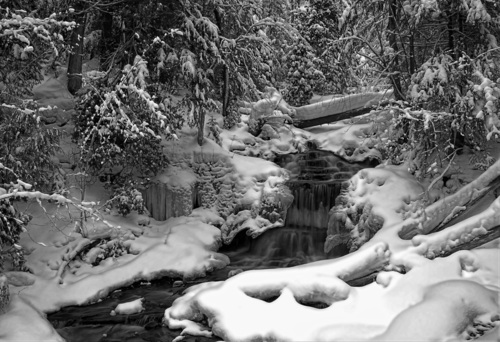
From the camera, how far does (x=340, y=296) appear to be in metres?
5.25

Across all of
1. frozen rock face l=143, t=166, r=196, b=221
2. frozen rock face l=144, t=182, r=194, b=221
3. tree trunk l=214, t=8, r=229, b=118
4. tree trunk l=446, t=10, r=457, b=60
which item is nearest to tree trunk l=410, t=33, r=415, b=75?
tree trunk l=446, t=10, r=457, b=60

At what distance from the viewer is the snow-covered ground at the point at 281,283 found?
14.0 feet

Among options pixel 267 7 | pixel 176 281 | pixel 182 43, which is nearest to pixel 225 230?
pixel 176 281

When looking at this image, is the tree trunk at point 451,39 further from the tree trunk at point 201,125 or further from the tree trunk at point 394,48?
the tree trunk at point 201,125

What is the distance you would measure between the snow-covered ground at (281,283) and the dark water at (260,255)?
10.6 inches

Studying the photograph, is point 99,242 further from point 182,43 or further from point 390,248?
point 390,248

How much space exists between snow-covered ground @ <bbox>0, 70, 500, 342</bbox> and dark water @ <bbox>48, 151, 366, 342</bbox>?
268 millimetres

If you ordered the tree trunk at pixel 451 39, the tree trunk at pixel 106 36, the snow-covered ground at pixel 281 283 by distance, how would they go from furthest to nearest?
1. the tree trunk at pixel 106 36
2. the tree trunk at pixel 451 39
3. the snow-covered ground at pixel 281 283

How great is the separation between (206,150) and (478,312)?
9323 mm

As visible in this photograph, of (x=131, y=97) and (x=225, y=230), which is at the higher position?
(x=131, y=97)

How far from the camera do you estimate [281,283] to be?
564 cm

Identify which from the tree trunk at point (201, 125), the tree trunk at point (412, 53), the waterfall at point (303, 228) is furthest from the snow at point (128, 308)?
the tree trunk at point (412, 53)

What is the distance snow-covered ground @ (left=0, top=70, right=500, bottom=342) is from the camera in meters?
4.27

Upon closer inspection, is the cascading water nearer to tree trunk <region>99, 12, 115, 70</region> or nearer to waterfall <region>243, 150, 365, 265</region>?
waterfall <region>243, 150, 365, 265</region>
